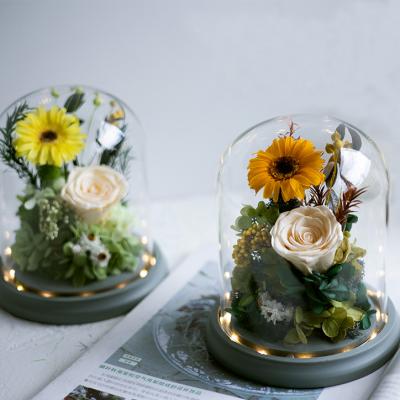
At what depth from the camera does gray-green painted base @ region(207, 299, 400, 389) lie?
900 millimetres

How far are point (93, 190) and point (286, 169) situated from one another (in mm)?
383

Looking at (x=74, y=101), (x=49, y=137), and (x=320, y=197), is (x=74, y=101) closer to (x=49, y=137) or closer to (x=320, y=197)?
(x=49, y=137)

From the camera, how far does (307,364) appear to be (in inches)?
35.5

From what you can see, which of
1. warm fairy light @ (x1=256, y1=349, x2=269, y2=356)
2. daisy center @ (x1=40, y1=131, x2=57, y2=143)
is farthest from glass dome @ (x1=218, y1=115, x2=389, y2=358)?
daisy center @ (x1=40, y1=131, x2=57, y2=143)

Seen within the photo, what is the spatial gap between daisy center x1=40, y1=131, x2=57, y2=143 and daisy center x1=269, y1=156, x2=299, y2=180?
40 cm

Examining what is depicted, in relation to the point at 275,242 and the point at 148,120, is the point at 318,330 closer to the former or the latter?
the point at 275,242

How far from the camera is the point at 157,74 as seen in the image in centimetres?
160

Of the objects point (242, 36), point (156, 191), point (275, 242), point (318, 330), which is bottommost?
point (156, 191)

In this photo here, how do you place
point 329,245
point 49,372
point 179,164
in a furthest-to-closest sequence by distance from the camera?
1. point 179,164
2. point 49,372
3. point 329,245

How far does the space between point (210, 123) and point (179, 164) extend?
137 millimetres

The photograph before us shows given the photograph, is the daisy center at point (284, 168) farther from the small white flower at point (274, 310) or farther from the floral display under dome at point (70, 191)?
the floral display under dome at point (70, 191)

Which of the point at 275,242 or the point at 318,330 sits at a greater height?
the point at 275,242

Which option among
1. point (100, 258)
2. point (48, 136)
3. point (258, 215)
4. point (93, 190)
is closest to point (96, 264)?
point (100, 258)

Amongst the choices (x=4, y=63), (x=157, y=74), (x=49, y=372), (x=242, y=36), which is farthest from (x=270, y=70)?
(x=49, y=372)
